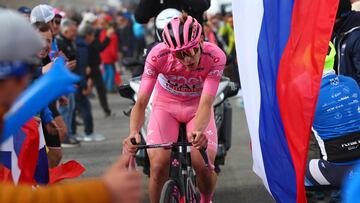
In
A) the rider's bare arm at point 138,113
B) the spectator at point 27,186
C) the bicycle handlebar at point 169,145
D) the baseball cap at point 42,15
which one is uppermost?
the spectator at point 27,186

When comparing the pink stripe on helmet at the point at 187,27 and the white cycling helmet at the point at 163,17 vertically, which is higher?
the pink stripe on helmet at the point at 187,27

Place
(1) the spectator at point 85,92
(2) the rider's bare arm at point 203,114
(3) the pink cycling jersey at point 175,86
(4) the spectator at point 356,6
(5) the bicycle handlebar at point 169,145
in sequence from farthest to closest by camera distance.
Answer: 1. (1) the spectator at point 85,92
2. (4) the spectator at point 356,6
3. (3) the pink cycling jersey at point 175,86
4. (2) the rider's bare arm at point 203,114
5. (5) the bicycle handlebar at point 169,145

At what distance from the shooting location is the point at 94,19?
58.3 ft

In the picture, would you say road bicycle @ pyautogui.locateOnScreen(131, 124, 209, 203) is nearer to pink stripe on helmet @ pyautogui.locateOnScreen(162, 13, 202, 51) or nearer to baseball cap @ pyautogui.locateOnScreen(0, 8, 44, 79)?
pink stripe on helmet @ pyautogui.locateOnScreen(162, 13, 202, 51)

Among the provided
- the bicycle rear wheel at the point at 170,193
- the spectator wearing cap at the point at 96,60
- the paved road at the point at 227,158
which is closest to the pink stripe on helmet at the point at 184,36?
the bicycle rear wheel at the point at 170,193

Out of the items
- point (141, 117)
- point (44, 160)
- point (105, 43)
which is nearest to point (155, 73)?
point (141, 117)

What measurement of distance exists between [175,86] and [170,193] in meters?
1.13

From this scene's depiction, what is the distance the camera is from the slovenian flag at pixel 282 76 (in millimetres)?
6062

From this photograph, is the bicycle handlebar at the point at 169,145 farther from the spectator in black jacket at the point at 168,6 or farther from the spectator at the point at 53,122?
the spectator in black jacket at the point at 168,6

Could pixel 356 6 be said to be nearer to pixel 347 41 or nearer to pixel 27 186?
pixel 347 41

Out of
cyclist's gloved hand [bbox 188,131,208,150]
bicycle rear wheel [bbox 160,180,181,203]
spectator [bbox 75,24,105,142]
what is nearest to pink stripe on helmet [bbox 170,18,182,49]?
cyclist's gloved hand [bbox 188,131,208,150]

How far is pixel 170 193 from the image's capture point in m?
6.61

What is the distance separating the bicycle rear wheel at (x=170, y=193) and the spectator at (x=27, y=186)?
130 inches

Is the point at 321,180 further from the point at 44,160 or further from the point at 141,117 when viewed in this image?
the point at 44,160
